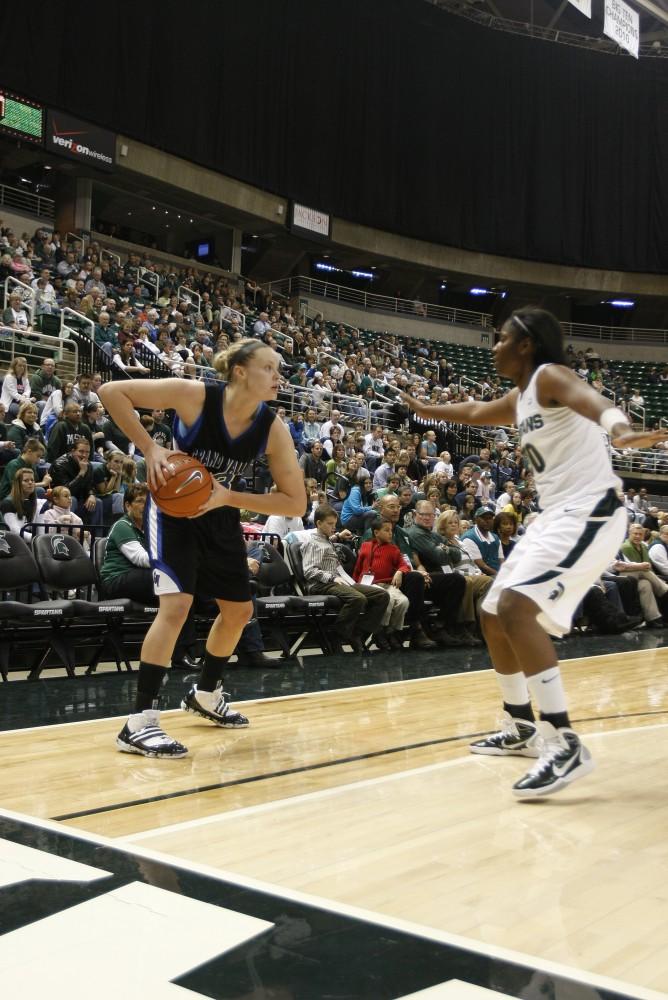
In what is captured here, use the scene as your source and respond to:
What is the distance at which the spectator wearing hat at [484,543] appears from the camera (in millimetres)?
9070

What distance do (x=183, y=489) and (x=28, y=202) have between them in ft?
62.8

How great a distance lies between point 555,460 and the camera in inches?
131

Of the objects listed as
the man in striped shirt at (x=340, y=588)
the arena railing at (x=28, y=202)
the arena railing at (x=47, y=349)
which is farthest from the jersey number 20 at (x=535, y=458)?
the arena railing at (x=28, y=202)

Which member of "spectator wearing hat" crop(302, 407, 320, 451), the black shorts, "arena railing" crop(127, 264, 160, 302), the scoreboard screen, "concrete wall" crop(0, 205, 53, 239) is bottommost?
the black shorts

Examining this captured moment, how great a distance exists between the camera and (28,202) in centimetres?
2066

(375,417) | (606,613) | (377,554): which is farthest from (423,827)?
(375,417)

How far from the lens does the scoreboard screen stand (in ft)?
57.7

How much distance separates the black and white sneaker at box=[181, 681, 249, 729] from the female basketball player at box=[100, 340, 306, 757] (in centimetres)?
51

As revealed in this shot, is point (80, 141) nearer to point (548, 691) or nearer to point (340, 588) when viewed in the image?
point (340, 588)

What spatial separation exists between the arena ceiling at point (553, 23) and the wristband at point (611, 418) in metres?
28.0

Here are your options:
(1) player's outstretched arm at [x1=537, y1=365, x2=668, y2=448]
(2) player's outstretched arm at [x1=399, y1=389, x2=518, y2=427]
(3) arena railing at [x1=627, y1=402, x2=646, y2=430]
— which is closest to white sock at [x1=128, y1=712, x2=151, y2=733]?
(2) player's outstretched arm at [x1=399, y1=389, x2=518, y2=427]

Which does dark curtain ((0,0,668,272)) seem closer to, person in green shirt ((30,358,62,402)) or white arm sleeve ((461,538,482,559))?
person in green shirt ((30,358,62,402))

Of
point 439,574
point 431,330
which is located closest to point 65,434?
point 439,574

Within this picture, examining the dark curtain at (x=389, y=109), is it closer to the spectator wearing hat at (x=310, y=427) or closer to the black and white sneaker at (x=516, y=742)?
the spectator wearing hat at (x=310, y=427)
